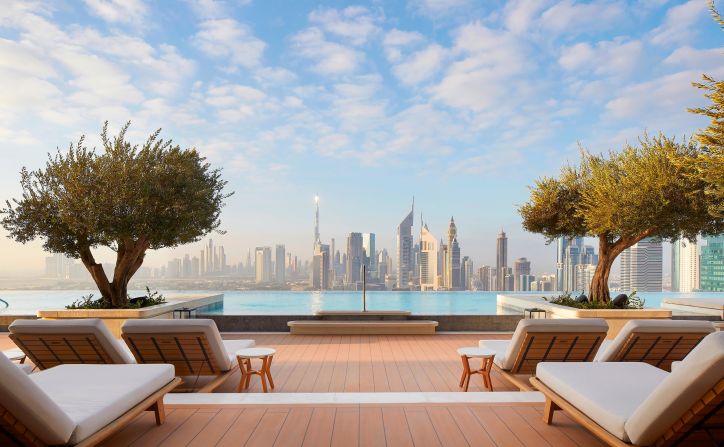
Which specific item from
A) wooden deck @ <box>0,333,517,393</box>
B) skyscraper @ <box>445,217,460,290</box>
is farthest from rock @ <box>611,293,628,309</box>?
skyscraper @ <box>445,217,460,290</box>

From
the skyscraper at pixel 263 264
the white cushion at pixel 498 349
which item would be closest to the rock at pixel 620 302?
the white cushion at pixel 498 349

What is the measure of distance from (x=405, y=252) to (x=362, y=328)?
1860 cm

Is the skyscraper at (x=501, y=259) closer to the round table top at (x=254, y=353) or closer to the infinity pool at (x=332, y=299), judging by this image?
the infinity pool at (x=332, y=299)

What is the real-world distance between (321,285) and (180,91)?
1005 cm

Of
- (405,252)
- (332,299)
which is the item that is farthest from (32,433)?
(405,252)

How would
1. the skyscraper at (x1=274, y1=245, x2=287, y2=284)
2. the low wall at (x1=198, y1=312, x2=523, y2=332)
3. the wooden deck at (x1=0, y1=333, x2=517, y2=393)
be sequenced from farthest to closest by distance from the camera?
1. the skyscraper at (x1=274, y1=245, x2=287, y2=284)
2. the low wall at (x1=198, y1=312, x2=523, y2=332)
3. the wooden deck at (x1=0, y1=333, x2=517, y2=393)

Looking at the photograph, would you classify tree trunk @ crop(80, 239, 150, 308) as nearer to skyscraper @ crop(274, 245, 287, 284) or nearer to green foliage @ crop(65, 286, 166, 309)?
green foliage @ crop(65, 286, 166, 309)

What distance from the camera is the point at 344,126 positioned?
21938 mm

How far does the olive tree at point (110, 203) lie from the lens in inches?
370

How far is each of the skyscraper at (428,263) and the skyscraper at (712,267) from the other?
11633mm

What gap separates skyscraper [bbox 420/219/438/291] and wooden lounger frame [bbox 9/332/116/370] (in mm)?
19545

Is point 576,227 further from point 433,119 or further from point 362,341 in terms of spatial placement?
point 433,119

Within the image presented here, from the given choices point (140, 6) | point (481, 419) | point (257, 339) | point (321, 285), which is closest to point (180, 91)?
point (140, 6)

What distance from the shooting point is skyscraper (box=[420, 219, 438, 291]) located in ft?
81.0
